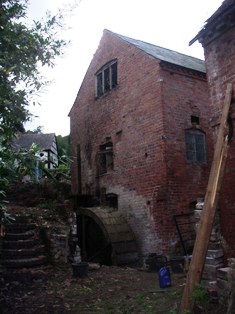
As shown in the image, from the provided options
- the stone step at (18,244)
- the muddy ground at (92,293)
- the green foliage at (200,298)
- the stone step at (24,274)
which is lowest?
the muddy ground at (92,293)

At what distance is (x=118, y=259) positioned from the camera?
10727 mm

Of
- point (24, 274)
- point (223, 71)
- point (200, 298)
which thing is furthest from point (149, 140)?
point (200, 298)

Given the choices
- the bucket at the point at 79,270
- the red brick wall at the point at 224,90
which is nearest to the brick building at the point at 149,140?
the bucket at the point at 79,270

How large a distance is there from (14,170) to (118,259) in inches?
267

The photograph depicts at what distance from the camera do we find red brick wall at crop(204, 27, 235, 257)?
18.6 ft

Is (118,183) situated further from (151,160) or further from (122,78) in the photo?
(122,78)

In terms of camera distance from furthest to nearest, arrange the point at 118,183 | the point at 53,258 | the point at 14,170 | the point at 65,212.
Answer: the point at 118,183, the point at 65,212, the point at 53,258, the point at 14,170

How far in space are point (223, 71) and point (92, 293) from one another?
4.98 m

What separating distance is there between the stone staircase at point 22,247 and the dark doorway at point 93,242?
2508 millimetres

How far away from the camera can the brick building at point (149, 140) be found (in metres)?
10.4

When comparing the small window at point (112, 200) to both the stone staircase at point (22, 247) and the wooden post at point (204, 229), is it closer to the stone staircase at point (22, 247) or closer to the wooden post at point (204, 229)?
the stone staircase at point (22, 247)

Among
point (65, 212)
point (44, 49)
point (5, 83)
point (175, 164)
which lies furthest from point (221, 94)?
point (65, 212)

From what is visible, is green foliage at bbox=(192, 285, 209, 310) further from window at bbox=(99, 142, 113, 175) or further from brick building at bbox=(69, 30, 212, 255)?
window at bbox=(99, 142, 113, 175)

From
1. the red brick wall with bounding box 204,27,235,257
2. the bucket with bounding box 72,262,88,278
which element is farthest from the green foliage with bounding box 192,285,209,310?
the bucket with bounding box 72,262,88,278
